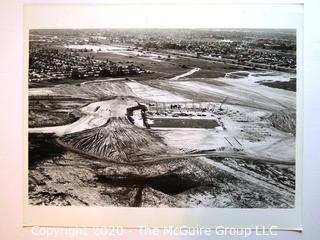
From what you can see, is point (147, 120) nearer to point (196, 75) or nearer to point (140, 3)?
point (196, 75)

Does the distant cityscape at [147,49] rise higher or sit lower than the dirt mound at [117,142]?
higher

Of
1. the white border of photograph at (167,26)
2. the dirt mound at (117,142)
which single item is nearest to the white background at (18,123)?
the white border of photograph at (167,26)

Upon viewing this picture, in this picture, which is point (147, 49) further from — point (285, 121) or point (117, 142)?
point (285, 121)

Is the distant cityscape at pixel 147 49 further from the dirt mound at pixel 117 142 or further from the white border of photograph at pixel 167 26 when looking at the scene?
the dirt mound at pixel 117 142

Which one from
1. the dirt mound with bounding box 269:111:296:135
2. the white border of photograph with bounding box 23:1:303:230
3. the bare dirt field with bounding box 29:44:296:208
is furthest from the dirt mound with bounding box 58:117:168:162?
the dirt mound with bounding box 269:111:296:135

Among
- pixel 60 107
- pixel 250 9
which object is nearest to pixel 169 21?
pixel 250 9

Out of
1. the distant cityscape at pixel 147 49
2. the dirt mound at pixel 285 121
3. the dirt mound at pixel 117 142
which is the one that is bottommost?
the dirt mound at pixel 117 142

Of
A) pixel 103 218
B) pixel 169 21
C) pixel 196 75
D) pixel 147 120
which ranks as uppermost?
pixel 169 21
